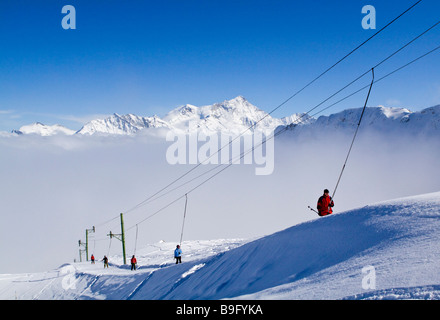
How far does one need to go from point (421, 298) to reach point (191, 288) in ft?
28.6

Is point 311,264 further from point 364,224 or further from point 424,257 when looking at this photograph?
point 424,257

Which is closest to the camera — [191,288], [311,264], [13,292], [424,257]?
[424,257]

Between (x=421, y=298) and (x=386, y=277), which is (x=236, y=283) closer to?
(x=386, y=277)

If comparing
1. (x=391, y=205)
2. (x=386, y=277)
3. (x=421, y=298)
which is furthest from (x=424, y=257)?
(x=391, y=205)

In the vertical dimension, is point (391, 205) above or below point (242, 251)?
above

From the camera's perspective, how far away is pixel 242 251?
13422 mm

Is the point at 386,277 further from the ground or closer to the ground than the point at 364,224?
closer to the ground

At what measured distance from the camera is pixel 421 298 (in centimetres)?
527
